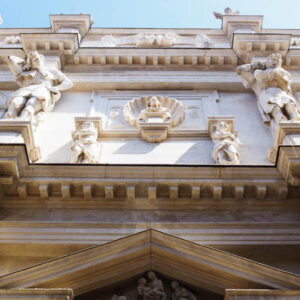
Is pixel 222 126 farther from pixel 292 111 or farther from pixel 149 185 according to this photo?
pixel 149 185

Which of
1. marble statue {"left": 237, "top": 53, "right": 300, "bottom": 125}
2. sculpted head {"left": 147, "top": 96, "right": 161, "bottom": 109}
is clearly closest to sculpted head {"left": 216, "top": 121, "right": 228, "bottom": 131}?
marble statue {"left": 237, "top": 53, "right": 300, "bottom": 125}

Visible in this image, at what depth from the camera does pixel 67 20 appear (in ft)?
59.2

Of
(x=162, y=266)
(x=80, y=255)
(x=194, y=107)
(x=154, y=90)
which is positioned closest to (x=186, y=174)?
(x=162, y=266)

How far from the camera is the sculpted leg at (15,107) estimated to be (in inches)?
436

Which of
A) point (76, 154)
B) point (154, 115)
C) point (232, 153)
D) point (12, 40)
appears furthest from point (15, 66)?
point (232, 153)

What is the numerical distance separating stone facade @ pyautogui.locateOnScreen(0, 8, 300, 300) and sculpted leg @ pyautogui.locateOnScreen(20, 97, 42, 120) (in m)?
0.04

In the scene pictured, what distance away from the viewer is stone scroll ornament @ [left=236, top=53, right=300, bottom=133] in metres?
11.2

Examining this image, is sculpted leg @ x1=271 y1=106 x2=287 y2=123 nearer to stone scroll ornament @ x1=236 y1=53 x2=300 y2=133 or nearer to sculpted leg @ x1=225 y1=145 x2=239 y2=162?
stone scroll ornament @ x1=236 y1=53 x2=300 y2=133

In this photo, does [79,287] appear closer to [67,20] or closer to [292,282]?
[292,282]

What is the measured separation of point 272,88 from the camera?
40.0ft

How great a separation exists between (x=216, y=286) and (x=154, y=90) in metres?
8.16

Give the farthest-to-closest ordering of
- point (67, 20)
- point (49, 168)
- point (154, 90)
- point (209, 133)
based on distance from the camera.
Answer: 1. point (67, 20)
2. point (154, 90)
3. point (209, 133)
4. point (49, 168)

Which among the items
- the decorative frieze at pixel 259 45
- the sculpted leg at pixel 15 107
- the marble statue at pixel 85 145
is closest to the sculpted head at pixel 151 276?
the marble statue at pixel 85 145

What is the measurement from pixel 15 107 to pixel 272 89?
637 cm
